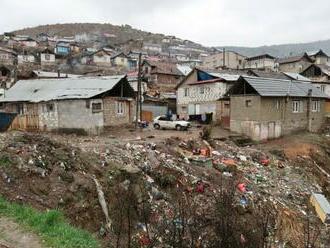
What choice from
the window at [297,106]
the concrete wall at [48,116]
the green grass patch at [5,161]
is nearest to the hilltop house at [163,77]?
the window at [297,106]

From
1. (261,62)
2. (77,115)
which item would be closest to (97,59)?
(261,62)

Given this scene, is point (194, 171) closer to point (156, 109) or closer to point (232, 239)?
point (232, 239)

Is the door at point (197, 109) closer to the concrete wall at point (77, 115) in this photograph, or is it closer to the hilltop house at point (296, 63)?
the concrete wall at point (77, 115)

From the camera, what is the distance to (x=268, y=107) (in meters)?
25.0

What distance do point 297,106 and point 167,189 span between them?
16809 millimetres

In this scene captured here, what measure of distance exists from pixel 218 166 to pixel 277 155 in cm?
587

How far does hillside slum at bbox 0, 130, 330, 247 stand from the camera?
336 inches

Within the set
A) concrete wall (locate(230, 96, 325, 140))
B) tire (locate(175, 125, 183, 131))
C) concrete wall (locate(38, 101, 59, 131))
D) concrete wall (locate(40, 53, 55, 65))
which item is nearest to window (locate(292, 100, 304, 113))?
concrete wall (locate(230, 96, 325, 140))

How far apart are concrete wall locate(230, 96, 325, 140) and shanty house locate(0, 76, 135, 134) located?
295 inches

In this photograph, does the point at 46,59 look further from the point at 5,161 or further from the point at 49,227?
the point at 49,227

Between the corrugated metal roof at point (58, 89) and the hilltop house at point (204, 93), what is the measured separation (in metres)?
9.45

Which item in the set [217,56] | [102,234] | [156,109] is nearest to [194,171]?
[102,234]

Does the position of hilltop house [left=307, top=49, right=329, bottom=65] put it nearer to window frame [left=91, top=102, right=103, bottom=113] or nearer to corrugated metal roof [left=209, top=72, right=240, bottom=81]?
corrugated metal roof [left=209, top=72, right=240, bottom=81]

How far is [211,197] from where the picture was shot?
1380 cm
